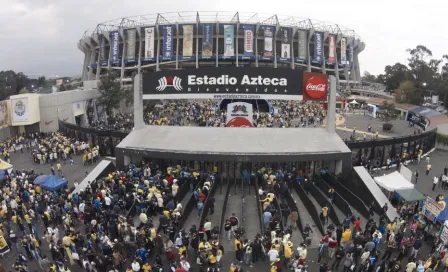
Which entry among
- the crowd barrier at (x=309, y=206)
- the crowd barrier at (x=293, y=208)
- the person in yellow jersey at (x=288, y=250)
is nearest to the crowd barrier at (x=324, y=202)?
the crowd barrier at (x=309, y=206)

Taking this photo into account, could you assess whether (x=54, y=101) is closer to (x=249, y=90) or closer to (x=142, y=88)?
(x=142, y=88)

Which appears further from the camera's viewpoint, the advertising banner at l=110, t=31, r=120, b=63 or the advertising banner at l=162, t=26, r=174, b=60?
the advertising banner at l=110, t=31, r=120, b=63

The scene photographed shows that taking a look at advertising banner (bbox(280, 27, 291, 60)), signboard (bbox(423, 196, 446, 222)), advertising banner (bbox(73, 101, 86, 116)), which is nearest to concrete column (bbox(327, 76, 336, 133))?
signboard (bbox(423, 196, 446, 222))

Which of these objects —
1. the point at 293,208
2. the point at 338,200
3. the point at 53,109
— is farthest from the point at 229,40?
the point at 293,208

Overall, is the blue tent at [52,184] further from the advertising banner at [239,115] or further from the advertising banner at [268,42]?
the advertising banner at [268,42]

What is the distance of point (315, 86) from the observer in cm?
2145

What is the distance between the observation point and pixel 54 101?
3741 cm

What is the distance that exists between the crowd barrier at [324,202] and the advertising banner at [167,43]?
57971 mm

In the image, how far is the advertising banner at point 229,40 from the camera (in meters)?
67.3

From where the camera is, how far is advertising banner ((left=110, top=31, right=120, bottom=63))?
71031 mm

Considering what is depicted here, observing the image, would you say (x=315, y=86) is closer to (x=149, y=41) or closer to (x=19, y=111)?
(x=19, y=111)

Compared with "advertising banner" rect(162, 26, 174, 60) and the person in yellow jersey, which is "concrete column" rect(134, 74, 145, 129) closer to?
the person in yellow jersey

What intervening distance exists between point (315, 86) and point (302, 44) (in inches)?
2196

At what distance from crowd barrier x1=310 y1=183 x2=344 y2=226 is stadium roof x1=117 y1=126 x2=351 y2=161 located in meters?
2.13
